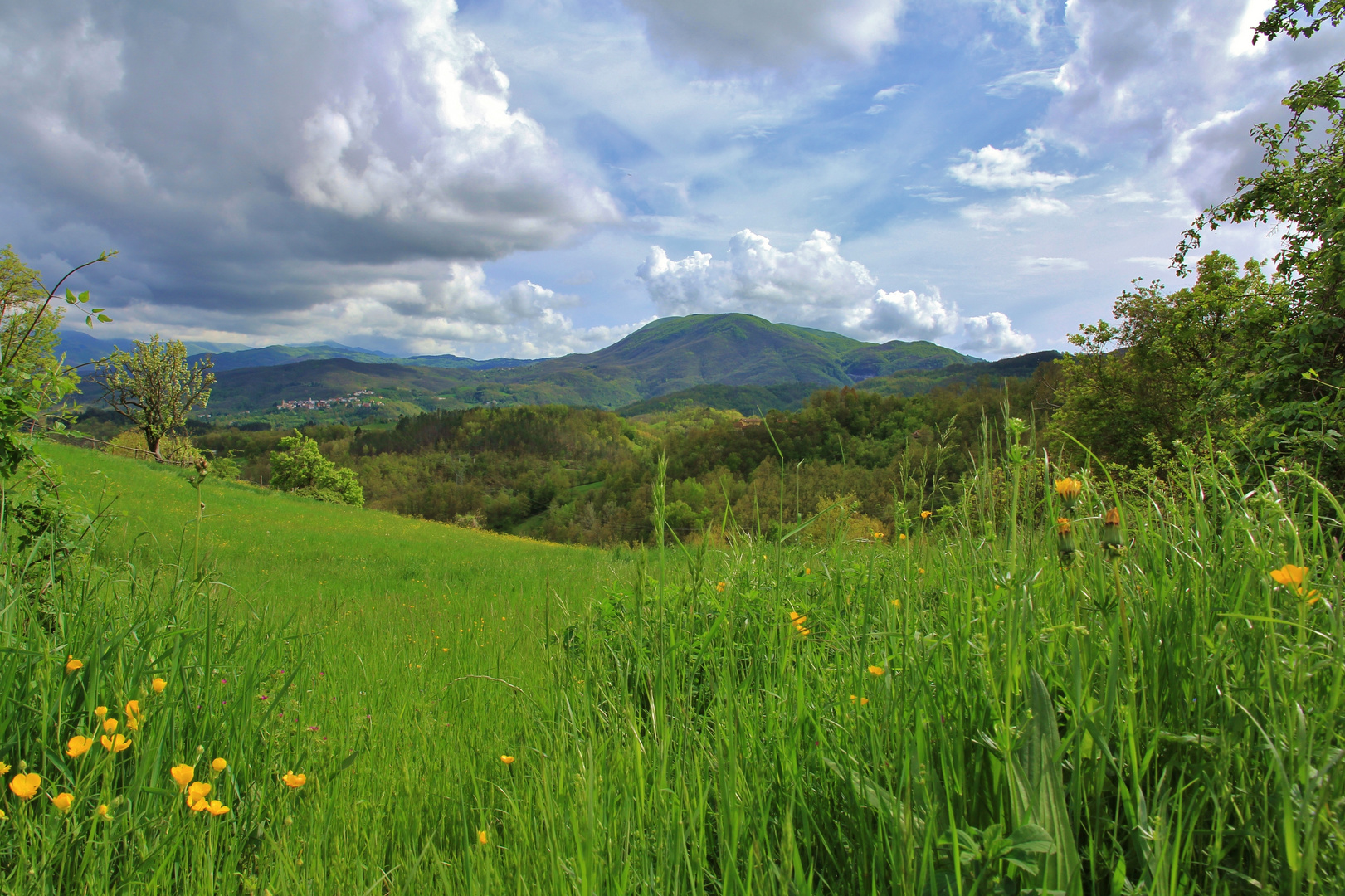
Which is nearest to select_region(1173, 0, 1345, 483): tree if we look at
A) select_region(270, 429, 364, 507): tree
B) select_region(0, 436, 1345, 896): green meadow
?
select_region(0, 436, 1345, 896): green meadow

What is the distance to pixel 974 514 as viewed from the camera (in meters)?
2.75

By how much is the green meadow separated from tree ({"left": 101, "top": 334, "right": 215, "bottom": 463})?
49.3 metres

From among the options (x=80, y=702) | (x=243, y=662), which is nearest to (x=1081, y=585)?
(x=80, y=702)

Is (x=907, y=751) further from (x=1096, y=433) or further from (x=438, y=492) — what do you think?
(x=438, y=492)

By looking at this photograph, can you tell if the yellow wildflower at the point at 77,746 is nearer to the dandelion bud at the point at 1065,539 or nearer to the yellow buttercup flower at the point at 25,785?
the yellow buttercup flower at the point at 25,785

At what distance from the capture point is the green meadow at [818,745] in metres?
1.04

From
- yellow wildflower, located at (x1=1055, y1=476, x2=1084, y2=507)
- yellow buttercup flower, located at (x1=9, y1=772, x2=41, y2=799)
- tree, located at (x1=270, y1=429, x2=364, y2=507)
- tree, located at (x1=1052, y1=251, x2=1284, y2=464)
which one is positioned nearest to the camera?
yellow buttercup flower, located at (x1=9, y1=772, x2=41, y2=799)

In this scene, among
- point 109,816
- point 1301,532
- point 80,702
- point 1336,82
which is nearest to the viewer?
point 109,816

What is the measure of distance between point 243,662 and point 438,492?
104307 mm

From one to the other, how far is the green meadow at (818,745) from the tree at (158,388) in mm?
49306

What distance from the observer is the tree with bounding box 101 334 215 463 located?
39875 mm

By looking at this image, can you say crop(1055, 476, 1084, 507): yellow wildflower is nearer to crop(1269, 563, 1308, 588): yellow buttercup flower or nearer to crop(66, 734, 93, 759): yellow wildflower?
crop(1269, 563, 1308, 588): yellow buttercup flower

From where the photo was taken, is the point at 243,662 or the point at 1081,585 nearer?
the point at 1081,585

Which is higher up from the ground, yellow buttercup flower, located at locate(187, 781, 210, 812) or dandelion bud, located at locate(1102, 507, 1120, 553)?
dandelion bud, located at locate(1102, 507, 1120, 553)
